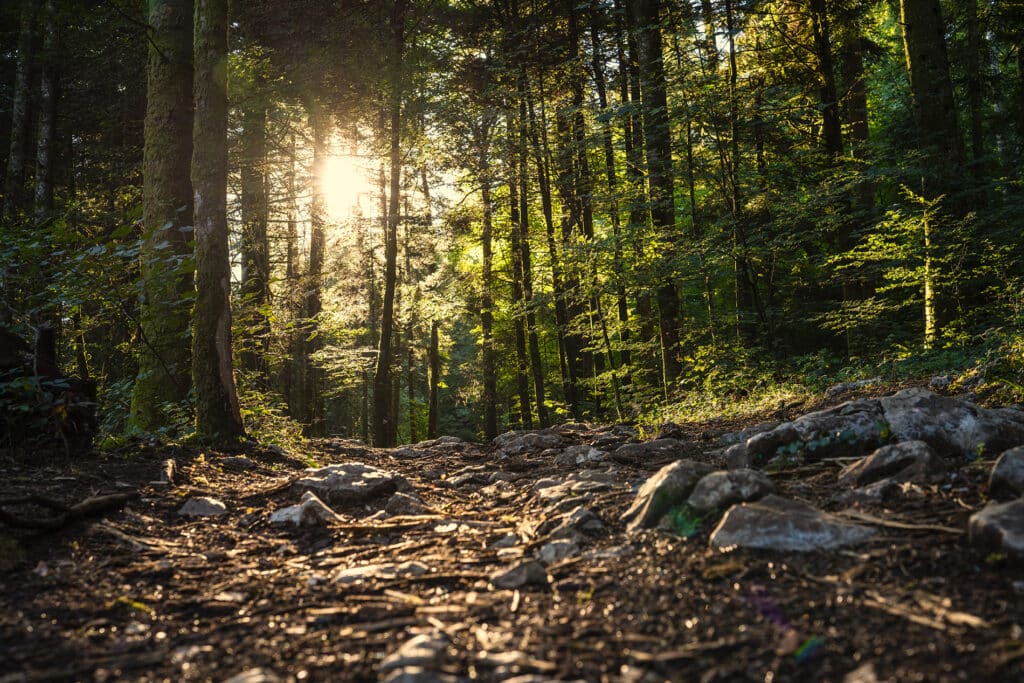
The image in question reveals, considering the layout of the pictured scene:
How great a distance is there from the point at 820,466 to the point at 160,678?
3.41 metres

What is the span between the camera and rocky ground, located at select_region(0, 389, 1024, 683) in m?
1.78

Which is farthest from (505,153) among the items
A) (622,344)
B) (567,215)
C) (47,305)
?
(47,305)

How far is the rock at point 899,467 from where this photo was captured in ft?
9.53

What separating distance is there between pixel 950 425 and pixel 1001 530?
74.7 inches

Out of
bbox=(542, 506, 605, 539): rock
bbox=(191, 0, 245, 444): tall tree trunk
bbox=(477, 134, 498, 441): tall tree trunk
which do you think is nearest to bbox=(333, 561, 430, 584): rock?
bbox=(542, 506, 605, 539): rock

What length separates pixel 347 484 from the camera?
430 cm

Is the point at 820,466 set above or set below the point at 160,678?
above

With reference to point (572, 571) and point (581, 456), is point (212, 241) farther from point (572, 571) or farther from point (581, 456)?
point (572, 571)

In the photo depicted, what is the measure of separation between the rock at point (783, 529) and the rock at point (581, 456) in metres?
2.84

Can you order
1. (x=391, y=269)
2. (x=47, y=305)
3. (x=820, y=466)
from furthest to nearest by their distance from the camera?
1. (x=391, y=269)
2. (x=47, y=305)
3. (x=820, y=466)

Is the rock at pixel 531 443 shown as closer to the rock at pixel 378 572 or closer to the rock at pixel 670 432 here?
the rock at pixel 670 432

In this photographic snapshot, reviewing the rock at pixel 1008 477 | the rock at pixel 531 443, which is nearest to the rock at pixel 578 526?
the rock at pixel 1008 477

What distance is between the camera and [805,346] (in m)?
17.0

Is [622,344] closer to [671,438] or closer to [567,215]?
[567,215]
